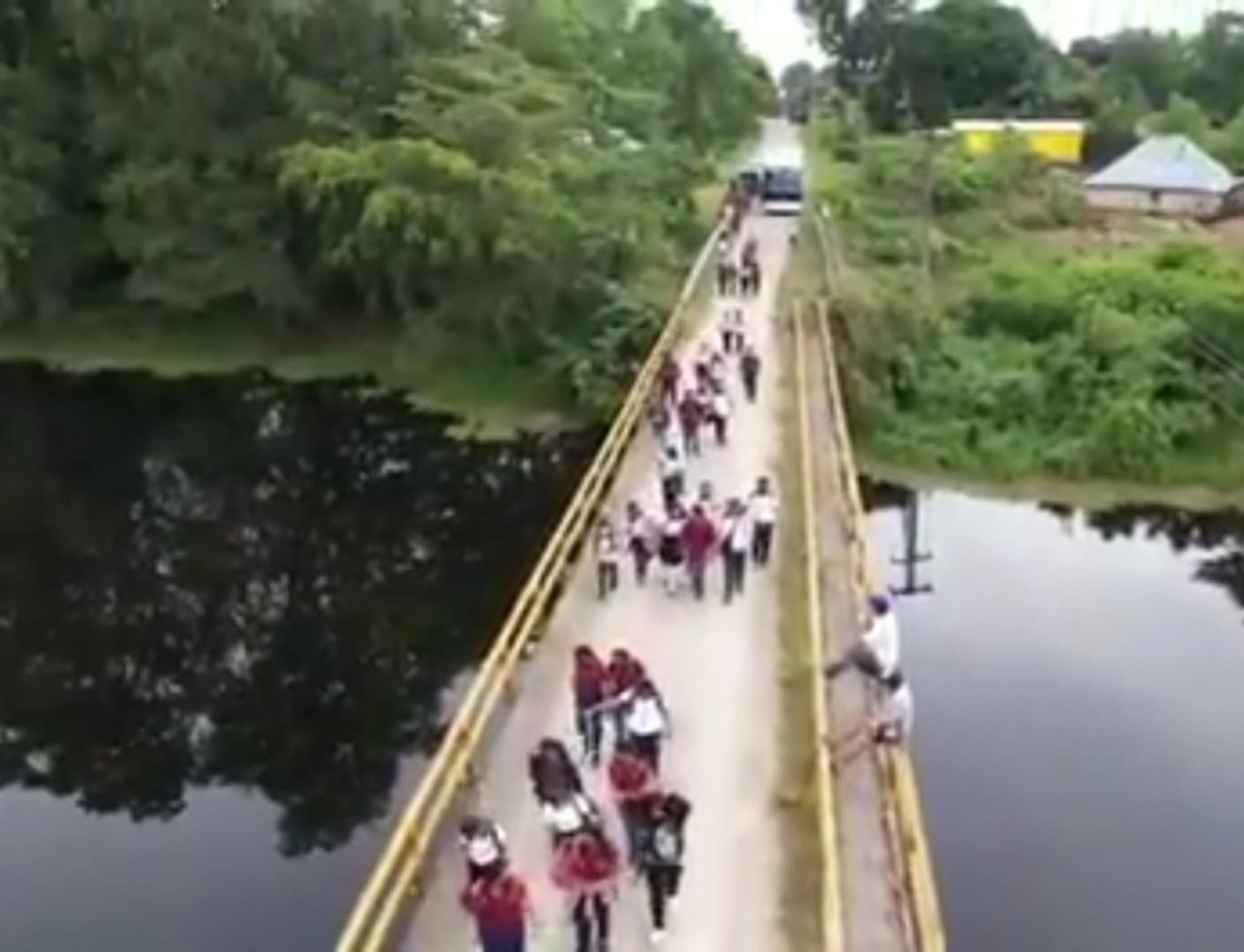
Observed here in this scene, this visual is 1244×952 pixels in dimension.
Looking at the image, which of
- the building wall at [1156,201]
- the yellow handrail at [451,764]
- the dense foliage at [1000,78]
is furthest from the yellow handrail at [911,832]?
the dense foliage at [1000,78]

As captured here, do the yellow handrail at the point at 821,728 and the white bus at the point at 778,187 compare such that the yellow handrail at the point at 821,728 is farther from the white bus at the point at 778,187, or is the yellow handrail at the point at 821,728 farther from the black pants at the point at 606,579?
the white bus at the point at 778,187

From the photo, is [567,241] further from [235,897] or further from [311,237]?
[235,897]

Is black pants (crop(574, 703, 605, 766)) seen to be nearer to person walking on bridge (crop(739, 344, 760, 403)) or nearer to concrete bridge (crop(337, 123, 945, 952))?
concrete bridge (crop(337, 123, 945, 952))

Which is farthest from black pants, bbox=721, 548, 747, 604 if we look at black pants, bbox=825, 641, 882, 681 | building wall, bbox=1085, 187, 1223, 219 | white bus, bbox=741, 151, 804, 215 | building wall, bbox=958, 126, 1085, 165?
building wall, bbox=958, 126, 1085, 165

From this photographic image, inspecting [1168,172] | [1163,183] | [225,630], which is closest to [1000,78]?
[1168,172]

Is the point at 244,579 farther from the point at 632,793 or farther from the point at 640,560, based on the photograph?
the point at 632,793

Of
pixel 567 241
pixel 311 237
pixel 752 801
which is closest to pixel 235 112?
pixel 311 237
